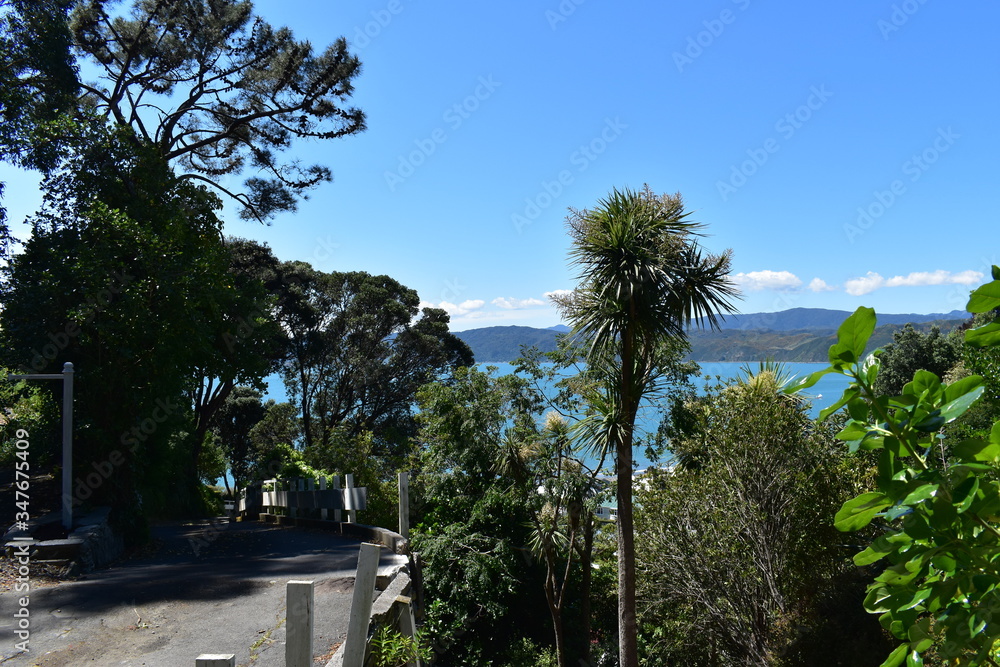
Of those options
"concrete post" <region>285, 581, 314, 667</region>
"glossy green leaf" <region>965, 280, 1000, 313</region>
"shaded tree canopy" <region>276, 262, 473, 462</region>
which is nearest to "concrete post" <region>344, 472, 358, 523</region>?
"concrete post" <region>285, 581, 314, 667</region>

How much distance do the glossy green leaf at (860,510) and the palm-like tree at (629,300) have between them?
33.2 ft

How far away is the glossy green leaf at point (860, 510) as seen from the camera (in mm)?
1043

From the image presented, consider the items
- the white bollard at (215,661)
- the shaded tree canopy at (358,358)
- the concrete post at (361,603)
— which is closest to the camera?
the white bollard at (215,661)

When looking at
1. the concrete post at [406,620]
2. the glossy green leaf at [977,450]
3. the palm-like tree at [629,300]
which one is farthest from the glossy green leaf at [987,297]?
the palm-like tree at [629,300]

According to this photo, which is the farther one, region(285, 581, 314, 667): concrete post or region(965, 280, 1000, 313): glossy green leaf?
region(285, 581, 314, 667): concrete post

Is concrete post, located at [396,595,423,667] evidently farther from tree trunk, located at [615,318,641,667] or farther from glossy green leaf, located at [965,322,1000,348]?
tree trunk, located at [615,318,641,667]

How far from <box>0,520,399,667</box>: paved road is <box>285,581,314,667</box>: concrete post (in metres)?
3.02

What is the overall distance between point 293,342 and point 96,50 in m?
15.5

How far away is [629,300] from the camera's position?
36.9 ft

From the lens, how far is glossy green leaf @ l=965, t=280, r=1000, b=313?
38.3 inches

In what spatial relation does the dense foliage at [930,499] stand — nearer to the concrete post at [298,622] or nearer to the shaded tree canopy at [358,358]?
the concrete post at [298,622]

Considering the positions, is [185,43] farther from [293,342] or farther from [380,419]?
[380,419]

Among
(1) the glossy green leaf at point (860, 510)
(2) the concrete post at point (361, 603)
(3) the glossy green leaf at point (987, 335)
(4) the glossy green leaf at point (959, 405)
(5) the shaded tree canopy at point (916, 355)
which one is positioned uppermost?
(5) the shaded tree canopy at point (916, 355)

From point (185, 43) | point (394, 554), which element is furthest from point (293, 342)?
point (394, 554)
